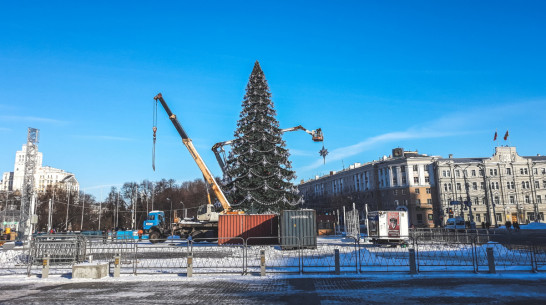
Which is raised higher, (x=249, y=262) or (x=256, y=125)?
(x=256, y=125)

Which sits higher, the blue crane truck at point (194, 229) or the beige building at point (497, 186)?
the beige building at point (497, 186)

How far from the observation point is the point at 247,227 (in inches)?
1200

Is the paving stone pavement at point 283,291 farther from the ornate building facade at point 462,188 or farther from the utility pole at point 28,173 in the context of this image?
the ornate building facade at point 462,188

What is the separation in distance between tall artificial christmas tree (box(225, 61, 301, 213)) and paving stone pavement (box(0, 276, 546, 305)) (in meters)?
20.3

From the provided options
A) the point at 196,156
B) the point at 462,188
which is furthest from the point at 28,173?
the point at 462,188

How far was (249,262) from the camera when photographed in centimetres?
1881

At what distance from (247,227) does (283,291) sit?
18928 millimetres

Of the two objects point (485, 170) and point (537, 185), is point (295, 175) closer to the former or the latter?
point (485, 170)

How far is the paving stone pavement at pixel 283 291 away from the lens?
34.0 feet

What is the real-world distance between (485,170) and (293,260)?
245 feet

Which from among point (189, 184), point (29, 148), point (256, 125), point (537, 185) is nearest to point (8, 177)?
point (189, 184)

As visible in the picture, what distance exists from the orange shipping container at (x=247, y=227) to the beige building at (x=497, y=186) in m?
56.3

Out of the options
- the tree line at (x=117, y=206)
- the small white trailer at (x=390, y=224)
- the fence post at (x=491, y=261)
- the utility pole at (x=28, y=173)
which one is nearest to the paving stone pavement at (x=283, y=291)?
the fence post at (x=491, y=261)

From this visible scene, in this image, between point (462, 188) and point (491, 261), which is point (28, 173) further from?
point (462, 188)
